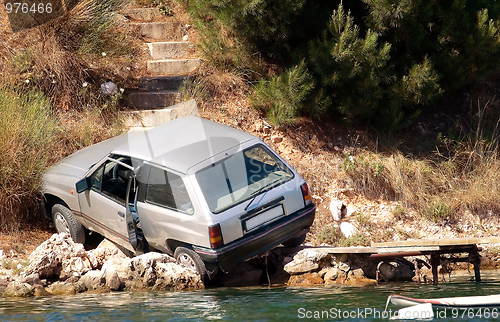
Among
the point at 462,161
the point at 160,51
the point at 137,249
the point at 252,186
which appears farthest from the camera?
the point at 160,51

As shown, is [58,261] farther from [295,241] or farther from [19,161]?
[295,241]

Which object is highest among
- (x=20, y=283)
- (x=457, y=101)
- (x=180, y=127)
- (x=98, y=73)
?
(x=98, y=73)

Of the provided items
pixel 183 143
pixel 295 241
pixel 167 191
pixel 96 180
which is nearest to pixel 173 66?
pixel 96 180

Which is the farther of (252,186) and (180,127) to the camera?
(180,127)

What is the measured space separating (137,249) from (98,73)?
5414mm

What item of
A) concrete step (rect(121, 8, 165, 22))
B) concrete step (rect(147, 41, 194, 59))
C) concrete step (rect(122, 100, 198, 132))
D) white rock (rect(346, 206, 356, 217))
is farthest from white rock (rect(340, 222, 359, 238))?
concrete step (rect(121, 8, 165, 22))

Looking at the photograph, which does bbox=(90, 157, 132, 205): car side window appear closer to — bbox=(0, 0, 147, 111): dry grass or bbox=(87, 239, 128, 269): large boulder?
bbox=(87, 239, 128, 269): large boulder

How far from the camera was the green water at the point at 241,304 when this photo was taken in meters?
6.24

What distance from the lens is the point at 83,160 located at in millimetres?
8883

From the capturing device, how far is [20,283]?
7.78 m

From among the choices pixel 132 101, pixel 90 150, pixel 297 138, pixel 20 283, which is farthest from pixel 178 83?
pixel 20 283

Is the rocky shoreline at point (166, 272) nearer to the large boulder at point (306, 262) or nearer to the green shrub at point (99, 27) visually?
the large boulder at point (306, 262)

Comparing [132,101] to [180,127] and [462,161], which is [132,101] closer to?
[180,127]

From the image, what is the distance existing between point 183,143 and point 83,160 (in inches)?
72.1
